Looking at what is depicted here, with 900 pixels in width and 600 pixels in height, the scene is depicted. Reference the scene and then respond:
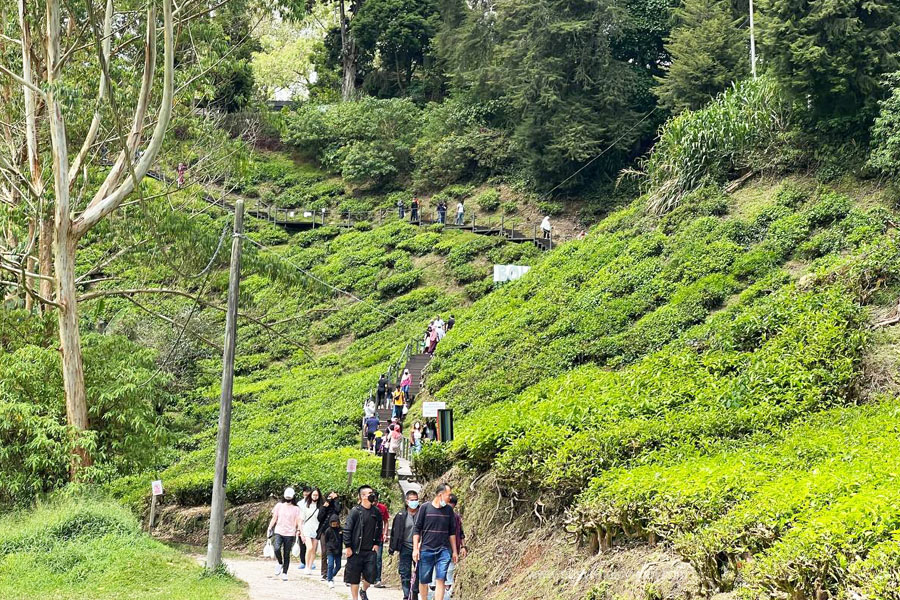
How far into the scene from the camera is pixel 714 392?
14719 mm

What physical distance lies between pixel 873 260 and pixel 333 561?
1011 centimetres

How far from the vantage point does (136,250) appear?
22.4m

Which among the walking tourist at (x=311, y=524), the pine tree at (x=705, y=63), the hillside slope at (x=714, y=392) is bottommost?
the walking tourist at (x=311, y=524)

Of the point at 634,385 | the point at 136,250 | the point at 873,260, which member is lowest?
the point at 634,385

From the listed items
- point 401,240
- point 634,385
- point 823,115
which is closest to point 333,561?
point 634,385

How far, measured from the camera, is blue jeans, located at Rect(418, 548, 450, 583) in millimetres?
10969

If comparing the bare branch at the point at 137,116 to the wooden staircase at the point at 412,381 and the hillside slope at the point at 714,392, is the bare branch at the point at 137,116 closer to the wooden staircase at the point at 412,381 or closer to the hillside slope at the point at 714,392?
the hillside slope at the point at 714,392

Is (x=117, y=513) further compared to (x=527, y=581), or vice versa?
(x=117, y=513)

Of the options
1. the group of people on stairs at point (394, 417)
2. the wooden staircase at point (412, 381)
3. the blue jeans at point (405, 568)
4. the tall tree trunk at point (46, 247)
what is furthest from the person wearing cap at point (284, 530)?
the wooden staircase at point (412, 381)

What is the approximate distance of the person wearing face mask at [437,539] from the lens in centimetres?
1094

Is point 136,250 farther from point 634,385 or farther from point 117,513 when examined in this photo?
point 634,385

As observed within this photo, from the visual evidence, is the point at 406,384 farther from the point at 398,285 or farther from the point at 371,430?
the point at 398,285

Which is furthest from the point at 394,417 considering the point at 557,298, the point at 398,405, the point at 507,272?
the point at 507,272

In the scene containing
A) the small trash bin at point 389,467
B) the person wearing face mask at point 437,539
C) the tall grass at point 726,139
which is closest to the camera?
the person wearing face mask at point 437,539
